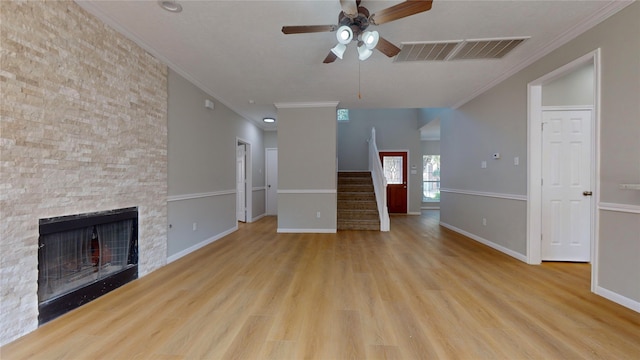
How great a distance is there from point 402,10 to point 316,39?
3.56 ft

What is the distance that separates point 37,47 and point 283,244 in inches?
138

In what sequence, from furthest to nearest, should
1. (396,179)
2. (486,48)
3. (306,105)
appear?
(396,179)
(306,105)
(486,48)

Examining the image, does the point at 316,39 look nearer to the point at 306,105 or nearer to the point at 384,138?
the point at 306,105

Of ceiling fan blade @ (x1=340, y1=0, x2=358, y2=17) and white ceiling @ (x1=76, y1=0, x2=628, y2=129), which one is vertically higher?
white ceiling @ (x1=76, y1=0, x2=628, y2=129)

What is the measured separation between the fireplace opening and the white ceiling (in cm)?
190

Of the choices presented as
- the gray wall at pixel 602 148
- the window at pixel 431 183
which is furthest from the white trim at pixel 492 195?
the window at pixel 431 183

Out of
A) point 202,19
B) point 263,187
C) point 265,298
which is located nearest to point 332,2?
point 202,19

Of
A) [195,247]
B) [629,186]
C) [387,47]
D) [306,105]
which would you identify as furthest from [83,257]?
[629,186]

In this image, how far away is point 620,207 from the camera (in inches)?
86.8

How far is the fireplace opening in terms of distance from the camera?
1999 millimetres

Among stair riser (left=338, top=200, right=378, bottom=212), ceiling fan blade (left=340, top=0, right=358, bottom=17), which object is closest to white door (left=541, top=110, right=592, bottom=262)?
ceiling fan blade (left=340, top=0, right=358, bottom=17)

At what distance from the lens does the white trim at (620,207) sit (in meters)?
2.09

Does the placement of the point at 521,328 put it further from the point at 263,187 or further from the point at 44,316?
the point at 263,187

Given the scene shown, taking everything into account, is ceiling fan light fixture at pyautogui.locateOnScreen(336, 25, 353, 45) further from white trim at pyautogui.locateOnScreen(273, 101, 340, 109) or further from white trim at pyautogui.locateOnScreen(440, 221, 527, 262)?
white trim at pyautogui.locateOnScreen(440, 221, 527, 262)
